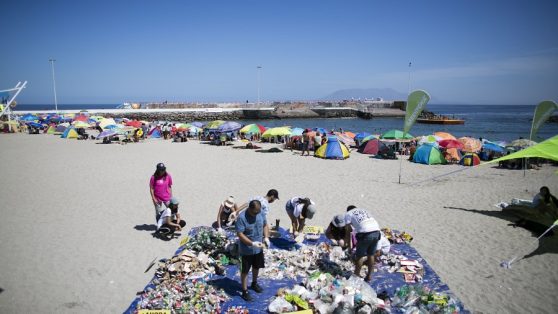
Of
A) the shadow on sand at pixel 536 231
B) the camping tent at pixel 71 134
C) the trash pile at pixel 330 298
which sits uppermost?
the camping tent at pixel 71 134

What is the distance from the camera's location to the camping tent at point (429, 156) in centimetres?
1546

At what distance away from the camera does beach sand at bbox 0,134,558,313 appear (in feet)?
15.4

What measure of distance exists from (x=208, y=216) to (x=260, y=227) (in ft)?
12.5

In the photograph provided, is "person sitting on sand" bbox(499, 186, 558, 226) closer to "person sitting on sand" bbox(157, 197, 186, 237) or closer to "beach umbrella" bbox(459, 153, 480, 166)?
"person sitting on sand" bbox(157, 197, 186, 237)

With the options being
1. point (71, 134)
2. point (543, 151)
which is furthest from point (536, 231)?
point (71, 134)

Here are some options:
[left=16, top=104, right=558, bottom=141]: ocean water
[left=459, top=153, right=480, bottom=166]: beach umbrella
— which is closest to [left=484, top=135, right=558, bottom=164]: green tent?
[left=459, top=153, right=480, bottom=166]: beach umbrella

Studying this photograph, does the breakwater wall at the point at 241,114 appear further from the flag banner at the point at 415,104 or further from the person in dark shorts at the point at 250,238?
the person in dark shorts at the point at 250,238

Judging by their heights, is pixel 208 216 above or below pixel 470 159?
below

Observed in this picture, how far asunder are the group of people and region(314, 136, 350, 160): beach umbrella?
10.4 meters

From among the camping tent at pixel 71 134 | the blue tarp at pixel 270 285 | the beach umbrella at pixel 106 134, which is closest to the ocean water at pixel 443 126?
the beach umbrella at pixel 106 134

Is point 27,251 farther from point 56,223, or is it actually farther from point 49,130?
point 49,130

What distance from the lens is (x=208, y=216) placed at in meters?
7.78

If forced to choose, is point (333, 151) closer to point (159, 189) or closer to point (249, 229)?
point (159, 189)

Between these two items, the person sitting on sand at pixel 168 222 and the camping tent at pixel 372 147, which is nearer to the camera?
the person sitting on sand at pixel 168 222
